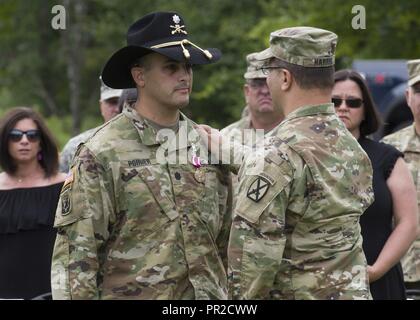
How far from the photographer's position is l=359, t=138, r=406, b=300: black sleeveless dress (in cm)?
564

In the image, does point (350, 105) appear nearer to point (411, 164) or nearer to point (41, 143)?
point (411, 164)

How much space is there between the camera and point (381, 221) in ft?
18.7

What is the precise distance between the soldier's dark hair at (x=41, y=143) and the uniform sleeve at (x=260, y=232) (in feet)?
10.9

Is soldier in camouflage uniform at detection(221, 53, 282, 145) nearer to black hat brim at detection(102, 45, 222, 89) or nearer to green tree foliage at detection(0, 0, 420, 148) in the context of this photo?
black hat brim at detection(102, 45, 222, 89)

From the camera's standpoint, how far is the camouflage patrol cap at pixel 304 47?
4.21 meters

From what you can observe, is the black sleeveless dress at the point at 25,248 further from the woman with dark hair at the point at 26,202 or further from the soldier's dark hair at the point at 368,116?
Answer: the soldier's dark hair at the point at 368,116

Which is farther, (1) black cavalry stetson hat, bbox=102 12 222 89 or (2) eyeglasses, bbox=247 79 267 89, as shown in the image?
(2) eyeglasses, bbox=247 79 267 89

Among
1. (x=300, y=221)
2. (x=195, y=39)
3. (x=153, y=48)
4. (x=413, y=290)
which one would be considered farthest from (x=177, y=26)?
(x=195, y=39)

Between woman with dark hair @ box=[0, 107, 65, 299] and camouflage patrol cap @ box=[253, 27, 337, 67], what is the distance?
2983 millimetres

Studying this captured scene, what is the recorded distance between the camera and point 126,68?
4766 millimetres

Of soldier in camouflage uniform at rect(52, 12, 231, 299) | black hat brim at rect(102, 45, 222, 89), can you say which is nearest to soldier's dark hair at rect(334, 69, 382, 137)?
black hat brim at rect(102, 45, 222, 89)

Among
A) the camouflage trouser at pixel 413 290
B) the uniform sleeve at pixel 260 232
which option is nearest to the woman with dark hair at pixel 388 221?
the camouflage trouser at pixel 413 290
